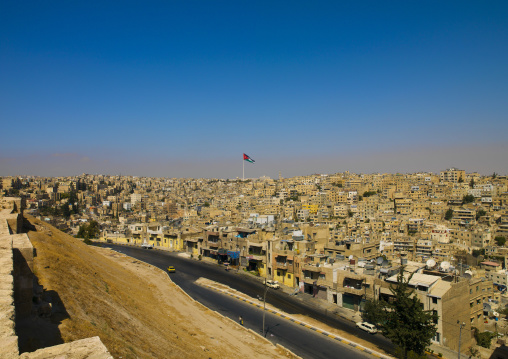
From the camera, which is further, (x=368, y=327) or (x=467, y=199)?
(x=467, y=199)

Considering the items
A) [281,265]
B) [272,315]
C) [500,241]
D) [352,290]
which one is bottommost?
[500,241]

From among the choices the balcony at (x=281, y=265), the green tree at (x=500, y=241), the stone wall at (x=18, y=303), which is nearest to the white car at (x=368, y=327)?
the balcony at (x=281, y=265)

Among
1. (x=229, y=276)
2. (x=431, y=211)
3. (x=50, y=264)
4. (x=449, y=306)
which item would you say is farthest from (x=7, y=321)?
(x=431, y=211)

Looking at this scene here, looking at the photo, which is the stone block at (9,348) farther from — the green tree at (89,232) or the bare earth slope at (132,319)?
the green tree at (89,232)

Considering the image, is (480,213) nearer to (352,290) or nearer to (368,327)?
(352,290)

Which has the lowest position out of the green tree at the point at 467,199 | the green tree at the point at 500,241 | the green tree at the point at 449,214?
the green tree at the point at 500,241

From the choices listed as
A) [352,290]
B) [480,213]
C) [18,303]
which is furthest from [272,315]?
[480,213]

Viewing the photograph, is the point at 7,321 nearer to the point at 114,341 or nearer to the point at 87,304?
the point at 114,341
